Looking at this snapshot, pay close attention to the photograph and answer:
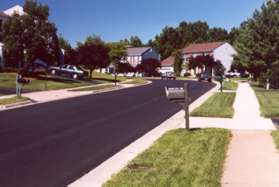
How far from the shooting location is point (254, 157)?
905cm

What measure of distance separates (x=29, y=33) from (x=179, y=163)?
36873 millimetres

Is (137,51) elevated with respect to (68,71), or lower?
elevated

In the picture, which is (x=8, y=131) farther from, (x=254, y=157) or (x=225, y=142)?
(x=254, y=157)

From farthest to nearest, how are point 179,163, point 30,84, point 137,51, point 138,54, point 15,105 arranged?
1. point 137,51
2. point 138,54
3. point 30,84
4. point 15,105
5. point 179,163

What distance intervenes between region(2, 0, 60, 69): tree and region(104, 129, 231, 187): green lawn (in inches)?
1308

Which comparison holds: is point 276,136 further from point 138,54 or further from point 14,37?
point 138,54

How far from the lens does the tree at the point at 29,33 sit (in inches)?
1682

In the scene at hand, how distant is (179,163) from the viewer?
841 centimetres

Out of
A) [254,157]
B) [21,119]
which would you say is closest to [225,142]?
[254,157]

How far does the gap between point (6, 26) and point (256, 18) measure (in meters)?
23.9

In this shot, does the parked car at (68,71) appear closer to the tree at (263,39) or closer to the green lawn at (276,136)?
the tree at (263,39)

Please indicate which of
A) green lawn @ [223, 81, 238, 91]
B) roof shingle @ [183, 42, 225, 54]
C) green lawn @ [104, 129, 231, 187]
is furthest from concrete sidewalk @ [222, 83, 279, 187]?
roof shingle @ [183, 42, 225, 54]

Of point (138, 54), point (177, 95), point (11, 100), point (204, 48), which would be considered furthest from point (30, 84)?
point (138, 54)

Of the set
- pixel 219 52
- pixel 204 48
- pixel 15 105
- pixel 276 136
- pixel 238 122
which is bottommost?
pixel 15 105
